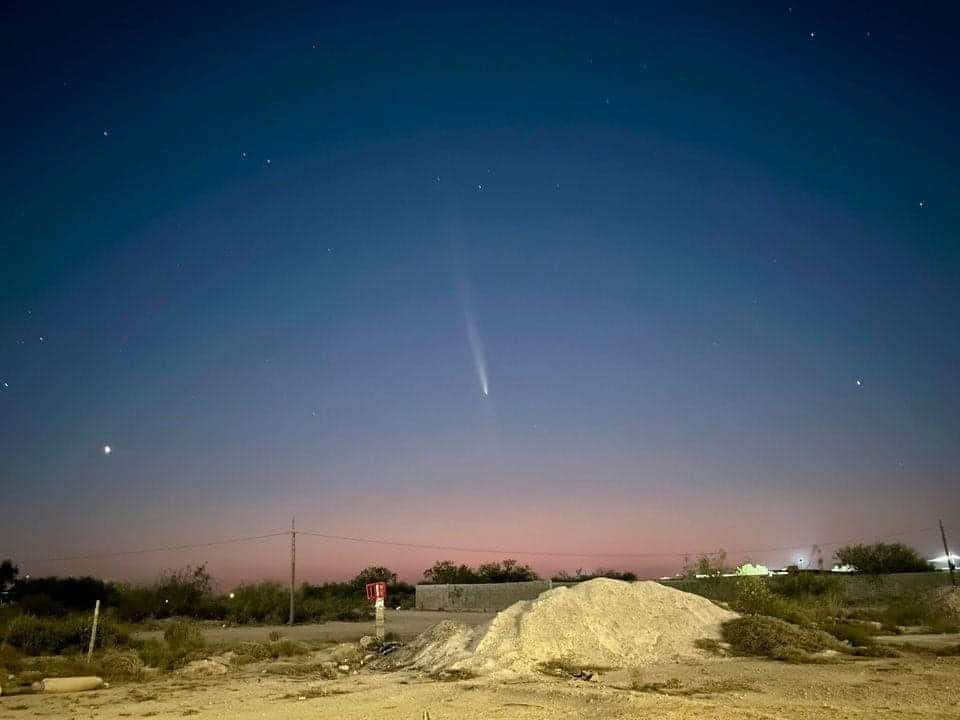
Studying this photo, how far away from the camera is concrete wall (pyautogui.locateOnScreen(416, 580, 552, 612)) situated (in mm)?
41188

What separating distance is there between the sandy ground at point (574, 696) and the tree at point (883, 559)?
34380 mm

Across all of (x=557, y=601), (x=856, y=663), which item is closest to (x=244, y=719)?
(x=557, y=601)

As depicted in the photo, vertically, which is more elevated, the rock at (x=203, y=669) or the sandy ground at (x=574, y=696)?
the rock at (x=203, y=669)

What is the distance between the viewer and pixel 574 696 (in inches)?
430

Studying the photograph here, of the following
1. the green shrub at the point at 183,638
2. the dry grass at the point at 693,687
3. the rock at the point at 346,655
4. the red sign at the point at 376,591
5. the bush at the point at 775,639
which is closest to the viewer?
the dry grass at the point at 693,687

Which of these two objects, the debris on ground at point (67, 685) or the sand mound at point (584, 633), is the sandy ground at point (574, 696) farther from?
the sand mound at point (584, 633)

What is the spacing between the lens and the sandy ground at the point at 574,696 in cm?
959

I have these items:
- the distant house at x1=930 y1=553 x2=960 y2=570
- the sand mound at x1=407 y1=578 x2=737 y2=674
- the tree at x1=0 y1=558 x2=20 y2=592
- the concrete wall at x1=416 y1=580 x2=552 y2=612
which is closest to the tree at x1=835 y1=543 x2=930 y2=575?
the distant house at x1=930 y1=553 x2=960 y2=570

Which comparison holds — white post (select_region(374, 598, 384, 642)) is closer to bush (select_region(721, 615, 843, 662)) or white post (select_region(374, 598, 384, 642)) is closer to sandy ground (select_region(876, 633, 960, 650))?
bush (select_region(721, 615, 843, 662))

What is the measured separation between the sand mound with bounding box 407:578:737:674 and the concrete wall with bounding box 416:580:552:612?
904 inches

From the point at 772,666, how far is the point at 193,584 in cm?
4073

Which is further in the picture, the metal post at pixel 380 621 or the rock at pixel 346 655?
the metal post at pixel 380 621

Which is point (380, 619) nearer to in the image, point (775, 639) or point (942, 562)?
point (775, 639)

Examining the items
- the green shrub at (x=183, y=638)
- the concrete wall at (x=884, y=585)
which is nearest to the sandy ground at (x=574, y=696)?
the green shrub at (x=183, y=638)
